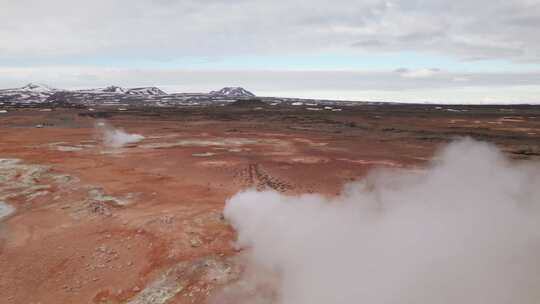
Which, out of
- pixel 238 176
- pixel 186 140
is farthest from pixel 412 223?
pixel 186 140

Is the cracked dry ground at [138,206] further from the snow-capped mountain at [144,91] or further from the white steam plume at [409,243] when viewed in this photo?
the snow-capped mountain at [144,91]

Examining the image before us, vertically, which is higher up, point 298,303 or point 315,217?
point 315,217

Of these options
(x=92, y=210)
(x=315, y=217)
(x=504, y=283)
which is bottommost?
(x=92, y=210)

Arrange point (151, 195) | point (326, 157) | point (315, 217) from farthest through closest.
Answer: point (326, 157) < point (151, 195) < point (315, 217)

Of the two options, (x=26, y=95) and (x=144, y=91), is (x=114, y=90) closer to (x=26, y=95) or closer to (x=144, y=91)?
(x=144, y=91)

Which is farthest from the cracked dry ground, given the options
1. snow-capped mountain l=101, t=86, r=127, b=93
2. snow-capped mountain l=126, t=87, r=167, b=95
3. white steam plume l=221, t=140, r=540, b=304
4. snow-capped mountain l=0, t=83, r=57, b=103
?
snow-capped mountain l=101, t=86, r=127, b=93

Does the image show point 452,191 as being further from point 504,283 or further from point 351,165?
point 351,165

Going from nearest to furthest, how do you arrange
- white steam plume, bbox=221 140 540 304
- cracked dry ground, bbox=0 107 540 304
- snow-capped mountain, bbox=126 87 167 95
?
white steam plume, bbox=221 140 540 304, cracked dry ground, bbox=0 107 540 304, snow-capped mountain, bbox=126 87 167 95

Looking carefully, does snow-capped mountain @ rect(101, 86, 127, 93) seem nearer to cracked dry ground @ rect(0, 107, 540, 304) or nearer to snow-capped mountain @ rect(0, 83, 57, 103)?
snow-capped mountain @ rect(0, 83, 57, 103)
